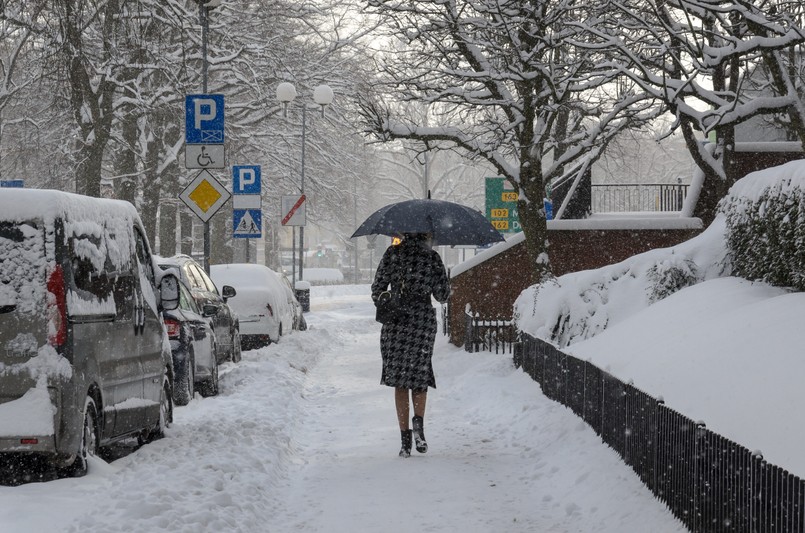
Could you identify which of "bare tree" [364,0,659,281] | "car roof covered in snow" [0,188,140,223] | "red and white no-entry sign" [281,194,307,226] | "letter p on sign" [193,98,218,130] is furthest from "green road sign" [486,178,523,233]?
"car roof covered in snow" [0,188,140,223]

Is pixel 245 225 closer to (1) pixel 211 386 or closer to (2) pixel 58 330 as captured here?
(1) pixel 211 386

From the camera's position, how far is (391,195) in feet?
250

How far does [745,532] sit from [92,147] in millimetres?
19963

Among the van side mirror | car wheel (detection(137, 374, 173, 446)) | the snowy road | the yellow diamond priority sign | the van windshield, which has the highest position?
the yellow diamond priority sign

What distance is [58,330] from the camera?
22.9ft

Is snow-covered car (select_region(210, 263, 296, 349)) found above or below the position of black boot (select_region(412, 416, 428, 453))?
above

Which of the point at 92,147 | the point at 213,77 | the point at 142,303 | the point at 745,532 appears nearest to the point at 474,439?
the point at 142,303

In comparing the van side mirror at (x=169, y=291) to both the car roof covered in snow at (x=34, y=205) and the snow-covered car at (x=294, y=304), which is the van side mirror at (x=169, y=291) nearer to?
the car roof covered in snow at (x=34, y=205)

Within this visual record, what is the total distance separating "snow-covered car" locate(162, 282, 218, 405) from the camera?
12281 millimetres

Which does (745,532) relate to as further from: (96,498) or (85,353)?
(85,353)

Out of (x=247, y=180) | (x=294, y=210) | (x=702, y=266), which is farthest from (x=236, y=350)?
(x=294, y=210)

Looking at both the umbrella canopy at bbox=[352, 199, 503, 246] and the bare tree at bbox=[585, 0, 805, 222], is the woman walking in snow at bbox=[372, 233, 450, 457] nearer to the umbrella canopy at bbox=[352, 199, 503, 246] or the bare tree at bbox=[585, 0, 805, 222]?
the umbrella canopy at bbox=[352, 199, 503, 246]

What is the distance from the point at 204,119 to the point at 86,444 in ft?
31.9

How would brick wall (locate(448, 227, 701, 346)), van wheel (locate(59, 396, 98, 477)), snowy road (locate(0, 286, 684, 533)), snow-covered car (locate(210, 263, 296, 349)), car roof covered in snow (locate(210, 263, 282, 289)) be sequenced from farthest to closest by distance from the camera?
brick wall (locate(448, 227, 701, 346)) → car roof covered in snow (locate(210, 263, 282, 289)) → snow-covered car (locate(210, 263, 296, 349)) → van wheel (locate(59, 396, 98, 477)) → snowy road (locate(0, 286, 684, 533))
